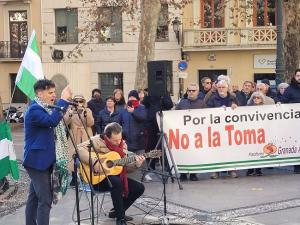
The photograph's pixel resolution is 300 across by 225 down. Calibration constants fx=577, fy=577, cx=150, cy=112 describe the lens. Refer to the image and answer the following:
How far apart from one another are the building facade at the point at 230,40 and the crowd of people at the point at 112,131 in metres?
18.2

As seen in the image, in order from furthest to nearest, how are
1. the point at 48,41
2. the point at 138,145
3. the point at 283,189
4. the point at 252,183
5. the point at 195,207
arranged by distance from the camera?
the point at 48,41, the point at 138,145, the point at 252,183, the point at 283,189, the point at 195,207

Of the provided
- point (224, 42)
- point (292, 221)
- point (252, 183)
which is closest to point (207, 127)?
point (252, 183)

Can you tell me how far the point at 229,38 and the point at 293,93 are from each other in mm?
19012

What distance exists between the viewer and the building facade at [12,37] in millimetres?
33938

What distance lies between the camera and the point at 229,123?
10711 mm

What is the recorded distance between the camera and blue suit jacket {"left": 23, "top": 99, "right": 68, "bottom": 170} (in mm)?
6332

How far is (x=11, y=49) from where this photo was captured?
34156 millimetres

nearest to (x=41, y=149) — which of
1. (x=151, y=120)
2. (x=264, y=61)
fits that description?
(x=151, y=120)

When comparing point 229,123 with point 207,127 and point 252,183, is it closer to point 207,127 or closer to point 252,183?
point 207,127

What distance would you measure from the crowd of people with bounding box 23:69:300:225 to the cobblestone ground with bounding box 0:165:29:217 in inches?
47.8

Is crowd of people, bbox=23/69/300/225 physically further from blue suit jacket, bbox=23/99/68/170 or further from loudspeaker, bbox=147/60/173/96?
loudspeaker, bbox=147/60/173/96

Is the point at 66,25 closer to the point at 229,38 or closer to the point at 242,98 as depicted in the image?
the point at 229,38

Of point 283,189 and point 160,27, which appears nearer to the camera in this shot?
point 283,189

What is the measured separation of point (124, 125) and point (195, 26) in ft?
66.3
